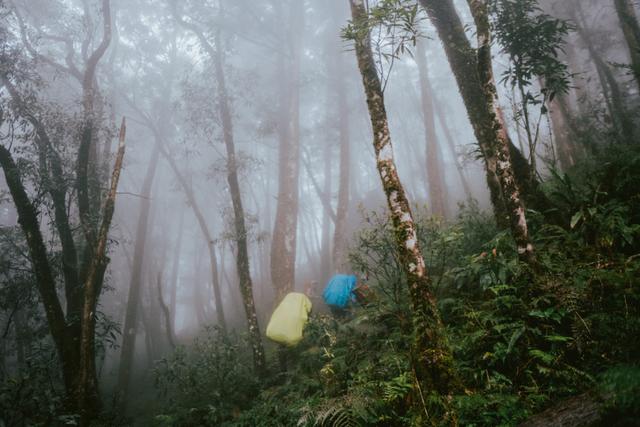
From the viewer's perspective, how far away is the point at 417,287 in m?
3.85

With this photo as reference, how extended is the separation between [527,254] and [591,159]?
193 inches

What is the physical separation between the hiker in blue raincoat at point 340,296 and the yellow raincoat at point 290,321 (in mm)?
1096

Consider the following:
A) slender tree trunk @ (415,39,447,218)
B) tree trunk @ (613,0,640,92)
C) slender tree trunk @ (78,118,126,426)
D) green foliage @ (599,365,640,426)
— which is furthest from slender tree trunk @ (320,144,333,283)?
green foliage @ (599,365,640,426)

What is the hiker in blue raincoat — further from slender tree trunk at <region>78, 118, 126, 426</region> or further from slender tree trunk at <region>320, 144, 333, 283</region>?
slender tree trunk at <region>320, 144, 333, 283</region>

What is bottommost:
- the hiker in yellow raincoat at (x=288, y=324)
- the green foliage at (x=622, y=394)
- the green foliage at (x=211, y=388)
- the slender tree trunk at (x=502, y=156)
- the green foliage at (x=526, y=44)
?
the green foliage at (x=211, y=388)

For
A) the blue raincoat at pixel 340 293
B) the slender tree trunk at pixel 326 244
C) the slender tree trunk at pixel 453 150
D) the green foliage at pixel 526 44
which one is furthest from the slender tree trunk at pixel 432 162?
the slender tree trunk at pixel 326 244

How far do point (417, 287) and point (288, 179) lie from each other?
1108 cm

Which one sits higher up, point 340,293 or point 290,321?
point 340,293

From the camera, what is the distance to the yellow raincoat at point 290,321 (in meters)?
7.31

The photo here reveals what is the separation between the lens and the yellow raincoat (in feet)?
24.0

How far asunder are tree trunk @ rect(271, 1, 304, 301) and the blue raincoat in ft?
10.7

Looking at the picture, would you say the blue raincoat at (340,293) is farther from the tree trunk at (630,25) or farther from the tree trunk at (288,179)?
the tree trunk at (630,25)

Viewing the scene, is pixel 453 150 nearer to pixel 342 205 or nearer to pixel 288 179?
pixel 342 205

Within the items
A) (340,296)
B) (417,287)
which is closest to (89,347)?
(340,296)
